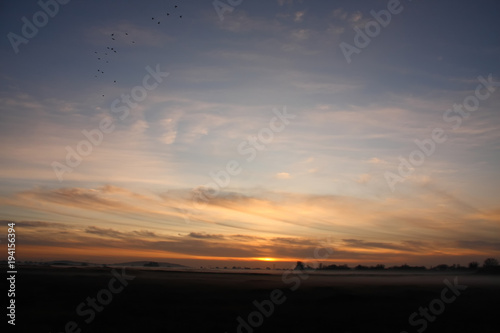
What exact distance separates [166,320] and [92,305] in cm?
832

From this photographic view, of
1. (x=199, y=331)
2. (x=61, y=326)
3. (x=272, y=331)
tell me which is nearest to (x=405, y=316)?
(x=272, y=331)

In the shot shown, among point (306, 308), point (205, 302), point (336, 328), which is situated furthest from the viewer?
point (205, 302)

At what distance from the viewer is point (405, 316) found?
2675 cm

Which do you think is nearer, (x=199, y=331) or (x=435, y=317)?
(x=199, y=331)

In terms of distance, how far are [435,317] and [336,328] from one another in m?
Answer: 9.28

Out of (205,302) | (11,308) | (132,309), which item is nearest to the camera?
(11,308)

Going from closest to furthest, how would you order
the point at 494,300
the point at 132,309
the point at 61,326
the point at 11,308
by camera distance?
1. the point at 61,326
2. the point at 11,308
3. the point at 132,309
4. the point at 494,300

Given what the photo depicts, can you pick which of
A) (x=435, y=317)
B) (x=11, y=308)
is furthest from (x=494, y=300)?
(x=11, y=308)

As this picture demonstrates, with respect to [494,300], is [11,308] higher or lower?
higher

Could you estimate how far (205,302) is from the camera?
103 ft

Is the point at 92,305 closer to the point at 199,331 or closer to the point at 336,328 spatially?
the point at 199,331

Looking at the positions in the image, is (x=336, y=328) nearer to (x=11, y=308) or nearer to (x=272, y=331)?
(x=272, y=331)

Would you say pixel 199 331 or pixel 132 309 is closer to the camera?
pixel 199 331

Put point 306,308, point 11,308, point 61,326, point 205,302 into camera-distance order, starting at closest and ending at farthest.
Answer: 1. point 61,326
2. point 11,308
3. point 306,308
4. point 205,302
